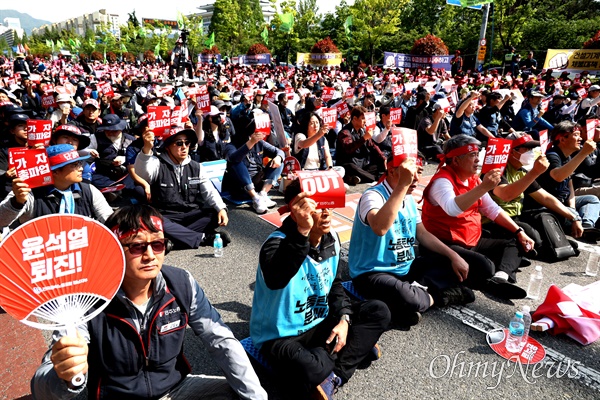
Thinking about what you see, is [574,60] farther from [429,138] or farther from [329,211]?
[329,211]

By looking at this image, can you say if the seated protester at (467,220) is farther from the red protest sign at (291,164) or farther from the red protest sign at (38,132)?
the red protest sign at (38,132)

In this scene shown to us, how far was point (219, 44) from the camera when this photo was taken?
5781 cm

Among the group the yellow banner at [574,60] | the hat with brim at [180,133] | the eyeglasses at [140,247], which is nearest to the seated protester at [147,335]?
the eyeglasses at [140,247]

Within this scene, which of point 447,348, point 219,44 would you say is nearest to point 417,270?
point 447,348

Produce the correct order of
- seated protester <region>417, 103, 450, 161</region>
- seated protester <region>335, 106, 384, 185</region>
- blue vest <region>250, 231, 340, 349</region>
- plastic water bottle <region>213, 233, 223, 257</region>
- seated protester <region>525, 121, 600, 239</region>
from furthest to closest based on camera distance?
seated protester <region>417, 103, 450, 161</region>, seated protester <region>335, 106, 384, 185</region>, plastic water bottle <region>213, 233, 223, 257</region>, seated protester <region>525, 121, 600, 239</region>, blue vest <region>250, 231, 340, 349</region>

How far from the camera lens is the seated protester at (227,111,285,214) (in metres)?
6.26

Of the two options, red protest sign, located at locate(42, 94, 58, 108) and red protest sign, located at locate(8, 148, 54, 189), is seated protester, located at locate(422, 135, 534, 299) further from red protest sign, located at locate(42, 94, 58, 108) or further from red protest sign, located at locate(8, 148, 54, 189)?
red protest sign, located at locate(42, 94, 58, 108)

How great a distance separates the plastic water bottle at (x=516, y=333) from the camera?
10.5 ft

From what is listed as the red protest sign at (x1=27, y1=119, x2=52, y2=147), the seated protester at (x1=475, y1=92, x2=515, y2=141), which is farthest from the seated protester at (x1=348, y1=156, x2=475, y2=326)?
the seated protester at (x1=475, y1=92, x2=515, y2=141)

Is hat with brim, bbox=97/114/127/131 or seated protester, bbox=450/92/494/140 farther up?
hat with brim, bbox=97/114/127/131

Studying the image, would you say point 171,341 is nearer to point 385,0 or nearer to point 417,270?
point 417,270

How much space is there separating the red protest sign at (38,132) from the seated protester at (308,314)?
413 cm

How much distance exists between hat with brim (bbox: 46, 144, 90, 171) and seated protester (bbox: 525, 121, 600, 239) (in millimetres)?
4875

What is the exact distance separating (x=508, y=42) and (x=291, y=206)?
39884 millimetres
